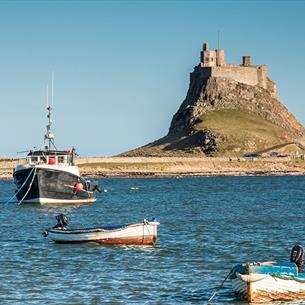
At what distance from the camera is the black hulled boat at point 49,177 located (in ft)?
240

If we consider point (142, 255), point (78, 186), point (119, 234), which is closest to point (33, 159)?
point (78, 186)

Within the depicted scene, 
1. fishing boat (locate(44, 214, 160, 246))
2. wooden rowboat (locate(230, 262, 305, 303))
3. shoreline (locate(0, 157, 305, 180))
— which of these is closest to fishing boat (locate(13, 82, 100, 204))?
fishing boat (locate(44, 214, 160, 246))

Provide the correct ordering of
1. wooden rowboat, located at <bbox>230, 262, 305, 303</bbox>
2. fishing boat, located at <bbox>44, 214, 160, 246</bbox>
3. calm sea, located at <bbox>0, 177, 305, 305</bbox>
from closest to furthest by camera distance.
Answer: wooden rowboat, located at <bbox>230, 262, 305, 303</bbox> < calm sea, located at <bbox>0, 177, 305, 305</bbox> < fishing boat, located at <bbox>44, 214, 160, 246</bbox>

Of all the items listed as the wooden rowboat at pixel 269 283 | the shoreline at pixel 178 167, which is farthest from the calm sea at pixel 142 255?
the shoreline at pixel 178 167

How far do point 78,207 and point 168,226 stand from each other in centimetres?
1906

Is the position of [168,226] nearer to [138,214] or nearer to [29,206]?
[138,214]

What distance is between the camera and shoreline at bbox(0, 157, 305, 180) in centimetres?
15875

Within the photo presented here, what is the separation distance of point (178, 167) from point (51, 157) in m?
94.5

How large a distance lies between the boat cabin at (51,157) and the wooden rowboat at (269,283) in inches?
1844

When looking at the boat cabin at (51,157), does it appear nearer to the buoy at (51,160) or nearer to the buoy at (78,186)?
the buoy at (51,160)

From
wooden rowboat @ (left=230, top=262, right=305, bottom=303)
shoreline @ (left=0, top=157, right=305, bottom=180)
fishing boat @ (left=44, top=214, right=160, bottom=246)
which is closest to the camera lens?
wooden rowboat @ (left=230, top=262, right=305, bottom=303)

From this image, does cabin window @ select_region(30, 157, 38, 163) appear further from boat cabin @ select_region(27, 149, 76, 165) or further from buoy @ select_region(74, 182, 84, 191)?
buoy @ select_region(74, 182, 84, 191)

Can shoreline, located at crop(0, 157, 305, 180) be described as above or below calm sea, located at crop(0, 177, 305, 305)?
above

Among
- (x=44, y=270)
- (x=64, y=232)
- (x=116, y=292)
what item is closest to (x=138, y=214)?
(x=64, y=232)
